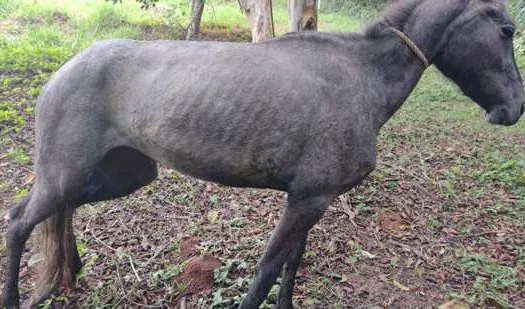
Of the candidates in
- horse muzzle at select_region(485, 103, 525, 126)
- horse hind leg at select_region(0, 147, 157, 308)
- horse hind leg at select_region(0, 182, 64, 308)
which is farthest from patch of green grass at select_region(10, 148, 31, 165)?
horse muzzle at select_region(485, 103, 525, 126)

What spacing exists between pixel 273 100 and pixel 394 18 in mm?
898

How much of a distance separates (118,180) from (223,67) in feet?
3.86

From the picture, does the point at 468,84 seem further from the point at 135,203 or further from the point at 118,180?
the point at 135,203

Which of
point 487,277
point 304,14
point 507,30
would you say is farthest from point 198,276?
point 304,14

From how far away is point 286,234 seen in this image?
2.72 meters

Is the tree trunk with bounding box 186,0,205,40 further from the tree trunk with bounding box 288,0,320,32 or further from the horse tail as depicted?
the horse tail

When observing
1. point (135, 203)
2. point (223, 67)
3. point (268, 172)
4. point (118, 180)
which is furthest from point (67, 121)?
point (135, 203)

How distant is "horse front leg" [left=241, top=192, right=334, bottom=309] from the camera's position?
2.63 metres

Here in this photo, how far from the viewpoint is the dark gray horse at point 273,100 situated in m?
2.56

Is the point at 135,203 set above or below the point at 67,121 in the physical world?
below

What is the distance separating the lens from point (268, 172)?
2623 millimetres

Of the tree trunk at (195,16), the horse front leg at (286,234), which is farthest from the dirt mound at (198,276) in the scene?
the tree trunk at (195,16)

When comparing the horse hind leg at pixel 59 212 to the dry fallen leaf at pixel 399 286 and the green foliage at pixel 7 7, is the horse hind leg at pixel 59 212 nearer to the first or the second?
the dry fallen leaf at pixel 399 286

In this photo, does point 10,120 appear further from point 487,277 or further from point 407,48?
point 487,277
